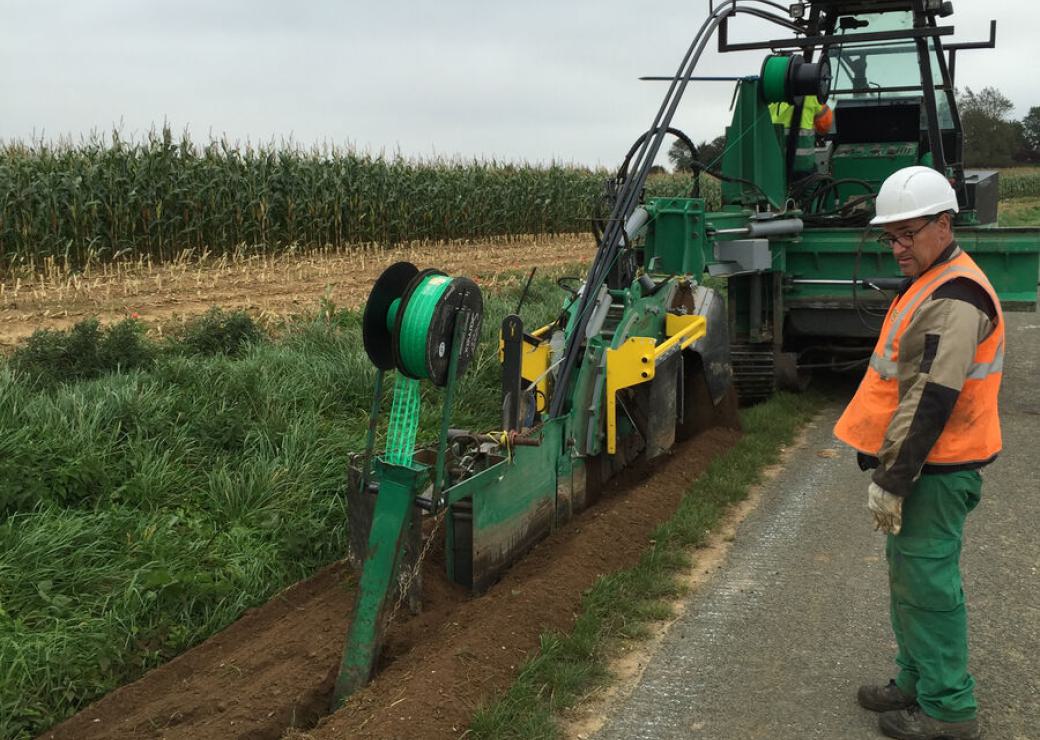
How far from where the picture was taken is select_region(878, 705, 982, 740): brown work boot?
352 centimetres

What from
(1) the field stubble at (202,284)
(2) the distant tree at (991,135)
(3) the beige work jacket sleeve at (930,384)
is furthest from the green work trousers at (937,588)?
(2) the distant tree at (991,135)

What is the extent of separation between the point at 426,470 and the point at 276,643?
44.0 inches

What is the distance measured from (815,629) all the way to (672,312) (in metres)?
2.57

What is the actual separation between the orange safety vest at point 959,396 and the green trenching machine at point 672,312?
4.90 ft

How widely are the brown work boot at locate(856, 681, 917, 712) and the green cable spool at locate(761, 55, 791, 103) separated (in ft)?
16.5

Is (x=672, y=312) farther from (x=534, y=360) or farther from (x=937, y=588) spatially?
(x=937, y=588)

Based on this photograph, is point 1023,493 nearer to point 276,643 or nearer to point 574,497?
point 574,497

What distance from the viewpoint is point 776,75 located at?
755 centimetres

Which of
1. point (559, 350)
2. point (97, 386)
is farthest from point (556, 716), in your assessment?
point (97, 386)

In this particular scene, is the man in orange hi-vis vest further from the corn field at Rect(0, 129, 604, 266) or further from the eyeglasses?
the corn field at Rect(0, 129, 604, 266)

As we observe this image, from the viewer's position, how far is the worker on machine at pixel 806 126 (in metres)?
8.70

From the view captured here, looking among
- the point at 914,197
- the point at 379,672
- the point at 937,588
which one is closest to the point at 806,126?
the point at 914,197

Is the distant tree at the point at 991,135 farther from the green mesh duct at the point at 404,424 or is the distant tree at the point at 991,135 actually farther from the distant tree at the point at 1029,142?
the green mesh duct at the point at 404,424

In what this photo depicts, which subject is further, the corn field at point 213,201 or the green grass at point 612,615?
the corn field at point 213,201
